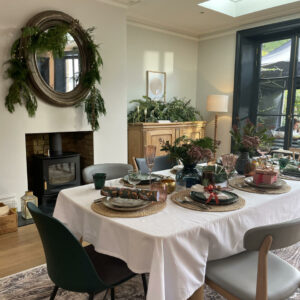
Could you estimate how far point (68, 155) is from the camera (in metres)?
3.67

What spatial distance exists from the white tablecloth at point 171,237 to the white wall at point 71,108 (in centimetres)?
186

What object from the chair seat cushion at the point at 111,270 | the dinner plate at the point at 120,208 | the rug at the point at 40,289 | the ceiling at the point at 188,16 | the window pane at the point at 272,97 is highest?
the ceiling at the point at 188,16

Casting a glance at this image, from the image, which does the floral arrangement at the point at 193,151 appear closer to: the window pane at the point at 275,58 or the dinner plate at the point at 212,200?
the dinner plate at the point at 212,200

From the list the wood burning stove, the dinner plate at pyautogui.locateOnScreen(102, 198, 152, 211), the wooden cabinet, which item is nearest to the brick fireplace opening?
the wood burning stove

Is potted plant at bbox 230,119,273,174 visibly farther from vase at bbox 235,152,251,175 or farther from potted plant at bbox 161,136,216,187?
potted plant at bbox 161,136,216,187

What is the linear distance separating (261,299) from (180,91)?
15.0ft

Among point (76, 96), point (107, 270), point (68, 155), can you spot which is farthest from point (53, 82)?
point (107, 270)

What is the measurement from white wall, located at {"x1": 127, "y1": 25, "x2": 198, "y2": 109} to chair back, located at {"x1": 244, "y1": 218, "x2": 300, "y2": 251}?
3.83 metres

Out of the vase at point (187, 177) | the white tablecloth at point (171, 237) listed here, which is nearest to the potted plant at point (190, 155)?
the vase at point (187, 177)

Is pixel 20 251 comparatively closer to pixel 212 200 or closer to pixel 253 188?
pixel 212 200

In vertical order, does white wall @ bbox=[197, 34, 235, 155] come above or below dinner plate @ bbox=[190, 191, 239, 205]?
above

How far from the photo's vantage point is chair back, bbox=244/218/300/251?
1.18 metres

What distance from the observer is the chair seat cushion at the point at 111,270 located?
1.41 m

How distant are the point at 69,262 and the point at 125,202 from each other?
1.30 feet
